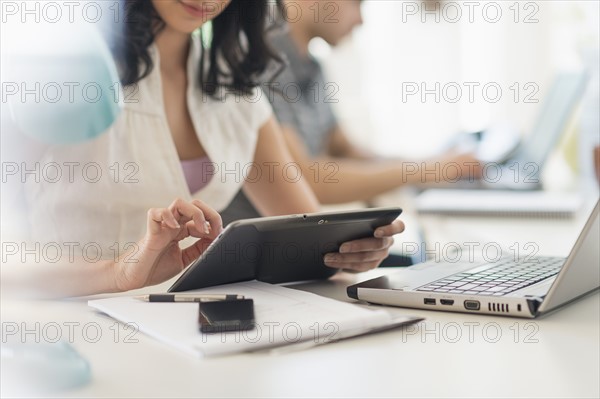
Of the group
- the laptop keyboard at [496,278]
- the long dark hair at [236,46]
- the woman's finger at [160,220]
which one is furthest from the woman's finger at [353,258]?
the long dark hair at [236,46]

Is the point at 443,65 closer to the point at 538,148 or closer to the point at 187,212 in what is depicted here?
the point at 538,148

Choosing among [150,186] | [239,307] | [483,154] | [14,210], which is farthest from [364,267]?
[483,154]

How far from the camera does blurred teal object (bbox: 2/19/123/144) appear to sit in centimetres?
81

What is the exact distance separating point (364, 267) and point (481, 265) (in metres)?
0.15

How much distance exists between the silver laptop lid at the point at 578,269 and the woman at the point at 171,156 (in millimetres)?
235

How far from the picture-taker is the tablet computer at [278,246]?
809 mm

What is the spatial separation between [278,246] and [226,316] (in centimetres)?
18

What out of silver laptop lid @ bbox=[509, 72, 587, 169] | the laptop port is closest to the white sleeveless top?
the laptop port

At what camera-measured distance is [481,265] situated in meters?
0.98

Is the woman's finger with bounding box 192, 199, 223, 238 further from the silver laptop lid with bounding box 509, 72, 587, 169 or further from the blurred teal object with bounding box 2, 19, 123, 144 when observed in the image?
the silver laptop lid with bounding box 509, 72, 587, 169

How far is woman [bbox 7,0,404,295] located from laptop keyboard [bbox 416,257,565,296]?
4.9 inches

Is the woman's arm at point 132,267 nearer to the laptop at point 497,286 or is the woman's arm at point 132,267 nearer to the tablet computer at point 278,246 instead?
the tablet computer at point 278,246

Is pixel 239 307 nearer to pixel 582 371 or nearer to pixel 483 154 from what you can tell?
pixel 582 371

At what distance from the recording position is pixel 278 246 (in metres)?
0.87
